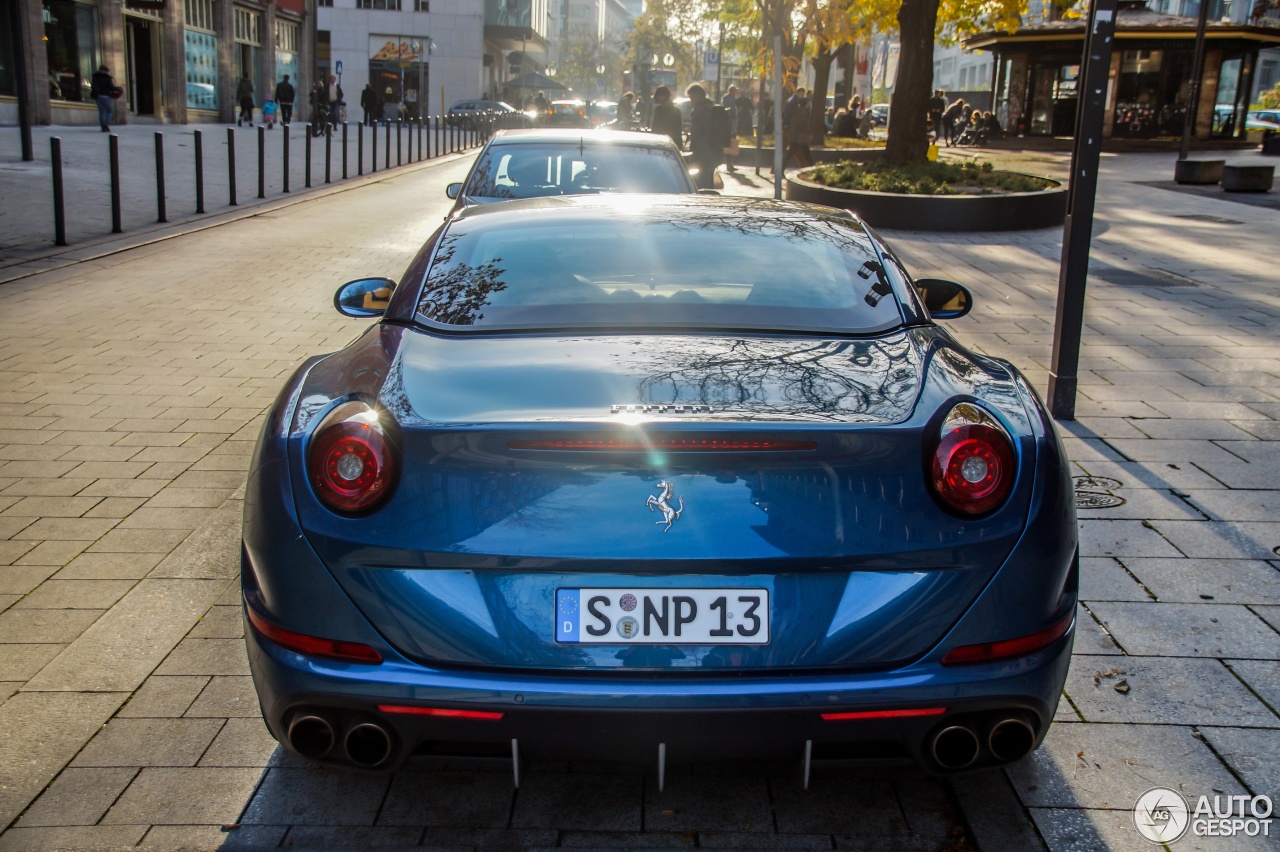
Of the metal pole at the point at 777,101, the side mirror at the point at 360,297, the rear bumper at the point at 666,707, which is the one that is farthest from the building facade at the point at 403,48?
the rear bumper at the point at 666,707

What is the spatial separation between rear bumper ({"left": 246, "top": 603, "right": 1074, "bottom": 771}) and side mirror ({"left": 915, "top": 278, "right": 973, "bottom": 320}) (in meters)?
1.78

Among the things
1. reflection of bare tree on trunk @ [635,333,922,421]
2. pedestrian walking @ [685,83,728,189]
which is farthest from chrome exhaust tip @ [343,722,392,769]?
pedestrian walking @ [685,83,728,189]

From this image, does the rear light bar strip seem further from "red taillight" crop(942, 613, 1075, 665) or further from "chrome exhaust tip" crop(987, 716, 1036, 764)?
"chrome exhaust tip" crop(987, 716, 1036, 764)

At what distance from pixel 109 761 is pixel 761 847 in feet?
5.16

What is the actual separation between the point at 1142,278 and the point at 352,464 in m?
11.2

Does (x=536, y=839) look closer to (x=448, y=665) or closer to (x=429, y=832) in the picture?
(x=429, y=832)

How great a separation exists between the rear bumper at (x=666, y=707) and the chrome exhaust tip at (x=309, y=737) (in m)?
0.02

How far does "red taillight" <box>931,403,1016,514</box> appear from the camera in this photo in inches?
98.5

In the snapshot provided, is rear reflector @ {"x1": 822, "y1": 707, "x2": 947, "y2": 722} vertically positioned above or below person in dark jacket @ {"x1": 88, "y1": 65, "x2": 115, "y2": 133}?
below

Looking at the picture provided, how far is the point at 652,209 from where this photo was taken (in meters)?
4.00

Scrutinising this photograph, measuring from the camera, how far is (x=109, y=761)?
306 centimetres

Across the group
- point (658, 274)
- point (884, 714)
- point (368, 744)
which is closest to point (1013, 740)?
point (884, 714)

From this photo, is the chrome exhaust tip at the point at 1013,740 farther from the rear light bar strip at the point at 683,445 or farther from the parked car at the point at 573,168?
the parked car at the point at 573,168

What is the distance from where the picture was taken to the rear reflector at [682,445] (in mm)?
2453
